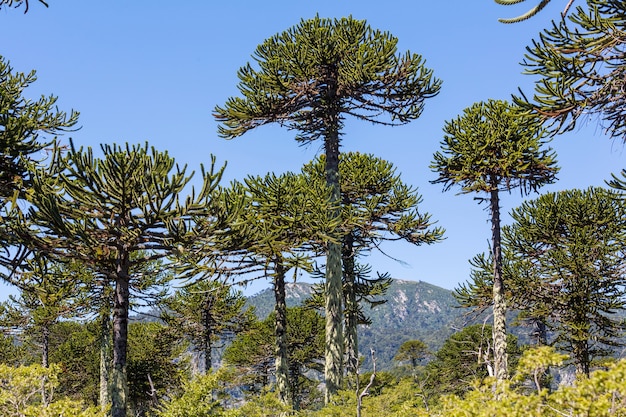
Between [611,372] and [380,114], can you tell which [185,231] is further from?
[380,114]

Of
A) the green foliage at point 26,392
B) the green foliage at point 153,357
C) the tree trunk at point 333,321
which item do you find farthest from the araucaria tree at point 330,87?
the green foliage at point 153,357

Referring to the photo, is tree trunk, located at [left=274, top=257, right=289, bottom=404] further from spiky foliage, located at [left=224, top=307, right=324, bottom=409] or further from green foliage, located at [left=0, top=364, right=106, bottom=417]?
spiky foliage, located at [left=224, top=307, right=324, bottom=409]

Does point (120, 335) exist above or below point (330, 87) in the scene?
below

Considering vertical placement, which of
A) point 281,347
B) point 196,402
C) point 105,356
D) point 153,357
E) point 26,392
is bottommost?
point 196,402

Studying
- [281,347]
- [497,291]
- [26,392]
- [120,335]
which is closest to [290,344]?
[281,347]

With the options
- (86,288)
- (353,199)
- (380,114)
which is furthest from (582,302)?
(86,288)

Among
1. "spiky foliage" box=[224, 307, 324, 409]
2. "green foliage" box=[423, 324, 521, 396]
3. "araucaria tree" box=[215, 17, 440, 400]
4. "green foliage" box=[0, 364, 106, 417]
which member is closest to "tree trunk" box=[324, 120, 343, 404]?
"araucaria tree" box=[215, 17, 440, 400]

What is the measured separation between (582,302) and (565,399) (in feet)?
50.9

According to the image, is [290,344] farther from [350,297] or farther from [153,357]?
[350,297]

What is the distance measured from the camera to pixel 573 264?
1675cm

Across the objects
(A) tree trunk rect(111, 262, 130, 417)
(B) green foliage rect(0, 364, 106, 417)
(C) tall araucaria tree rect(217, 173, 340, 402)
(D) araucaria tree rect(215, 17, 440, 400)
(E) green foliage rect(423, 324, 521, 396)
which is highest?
(D) araucaria tree rect(215, 17, 440, 400)

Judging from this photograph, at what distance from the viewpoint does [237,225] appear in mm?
9625

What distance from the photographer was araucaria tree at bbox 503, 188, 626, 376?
16984 millimetres

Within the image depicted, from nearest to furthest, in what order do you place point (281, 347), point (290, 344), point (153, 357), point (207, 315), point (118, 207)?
point (118, 207), point (281, 347), point (207, 315), point (290, 344), point (153, 357)
